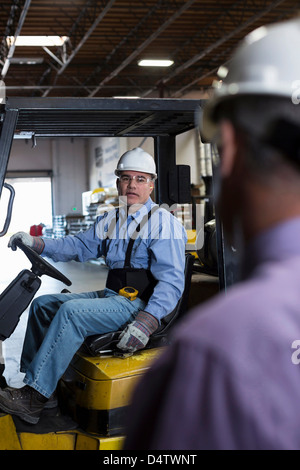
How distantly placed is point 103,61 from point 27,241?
1565cm

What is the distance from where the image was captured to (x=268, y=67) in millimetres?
799

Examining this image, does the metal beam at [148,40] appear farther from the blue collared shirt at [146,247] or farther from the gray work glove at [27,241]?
the gray work glove at [27,241]

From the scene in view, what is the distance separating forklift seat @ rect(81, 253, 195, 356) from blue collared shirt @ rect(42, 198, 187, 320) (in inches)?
4.8

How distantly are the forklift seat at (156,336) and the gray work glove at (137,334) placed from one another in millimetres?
91

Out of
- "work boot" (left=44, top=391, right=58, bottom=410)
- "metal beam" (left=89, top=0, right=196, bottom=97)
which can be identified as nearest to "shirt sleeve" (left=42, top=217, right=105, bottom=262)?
"work boot" (left=44, top=391, right=58, bottom=410)

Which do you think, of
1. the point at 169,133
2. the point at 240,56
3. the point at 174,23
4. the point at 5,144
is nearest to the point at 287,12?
the point at 174,23

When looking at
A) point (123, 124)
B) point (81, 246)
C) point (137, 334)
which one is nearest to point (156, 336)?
point (137, 334)

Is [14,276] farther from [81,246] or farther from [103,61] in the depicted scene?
[81,246]

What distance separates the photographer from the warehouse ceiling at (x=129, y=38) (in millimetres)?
13539

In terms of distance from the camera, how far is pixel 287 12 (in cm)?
1425

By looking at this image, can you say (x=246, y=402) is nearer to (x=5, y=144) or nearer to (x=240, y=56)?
(x=240, y=56)

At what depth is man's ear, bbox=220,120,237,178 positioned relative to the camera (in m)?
0.78

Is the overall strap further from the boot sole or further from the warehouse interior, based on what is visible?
the warehouse interior
